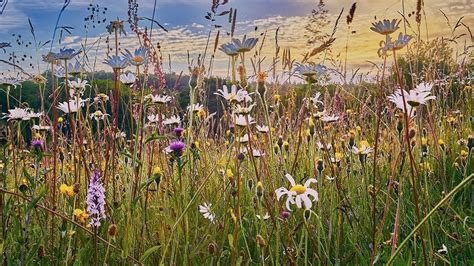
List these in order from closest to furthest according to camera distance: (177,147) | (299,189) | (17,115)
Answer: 1. (299,189)
2. (177,147)
3. (17,115)

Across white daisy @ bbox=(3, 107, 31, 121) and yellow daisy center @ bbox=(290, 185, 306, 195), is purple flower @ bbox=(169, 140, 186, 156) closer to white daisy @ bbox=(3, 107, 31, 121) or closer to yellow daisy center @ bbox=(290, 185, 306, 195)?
yellow daisy center @ bbox=(290, 185, 306, 195)

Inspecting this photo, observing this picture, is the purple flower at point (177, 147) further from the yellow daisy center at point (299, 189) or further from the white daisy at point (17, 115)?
the white daisy at point (17, 115)

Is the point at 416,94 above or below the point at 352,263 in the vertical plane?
above

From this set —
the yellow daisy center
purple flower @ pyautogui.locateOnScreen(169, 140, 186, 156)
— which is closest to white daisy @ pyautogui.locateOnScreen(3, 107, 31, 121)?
purple flower @ pyautogui.locateOnScreen(169, 140, 186, 156)

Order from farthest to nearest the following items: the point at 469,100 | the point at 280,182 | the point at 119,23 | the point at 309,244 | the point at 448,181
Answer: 1. the point at 469,100
2. the point at 448,181
3. the point at 280,182
4. the point at 309,244
5. the point at 119,23

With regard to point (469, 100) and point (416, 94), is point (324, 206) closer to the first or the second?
point (416, 94)

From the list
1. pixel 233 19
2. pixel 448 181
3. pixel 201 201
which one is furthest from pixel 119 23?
pixel 448 181

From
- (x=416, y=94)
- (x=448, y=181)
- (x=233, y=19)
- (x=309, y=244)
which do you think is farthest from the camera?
(x=448, y=181)

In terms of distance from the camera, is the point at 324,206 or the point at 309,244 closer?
the point at 309,244

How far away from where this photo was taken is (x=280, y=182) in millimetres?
2027

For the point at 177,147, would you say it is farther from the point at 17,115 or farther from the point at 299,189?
the point at 17,115

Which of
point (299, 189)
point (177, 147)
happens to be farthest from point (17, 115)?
point (299, 189)

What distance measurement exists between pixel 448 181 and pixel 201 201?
1197 millimetres

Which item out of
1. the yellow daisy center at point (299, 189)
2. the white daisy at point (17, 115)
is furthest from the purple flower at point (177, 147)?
the white daisy at point (17, 115)
